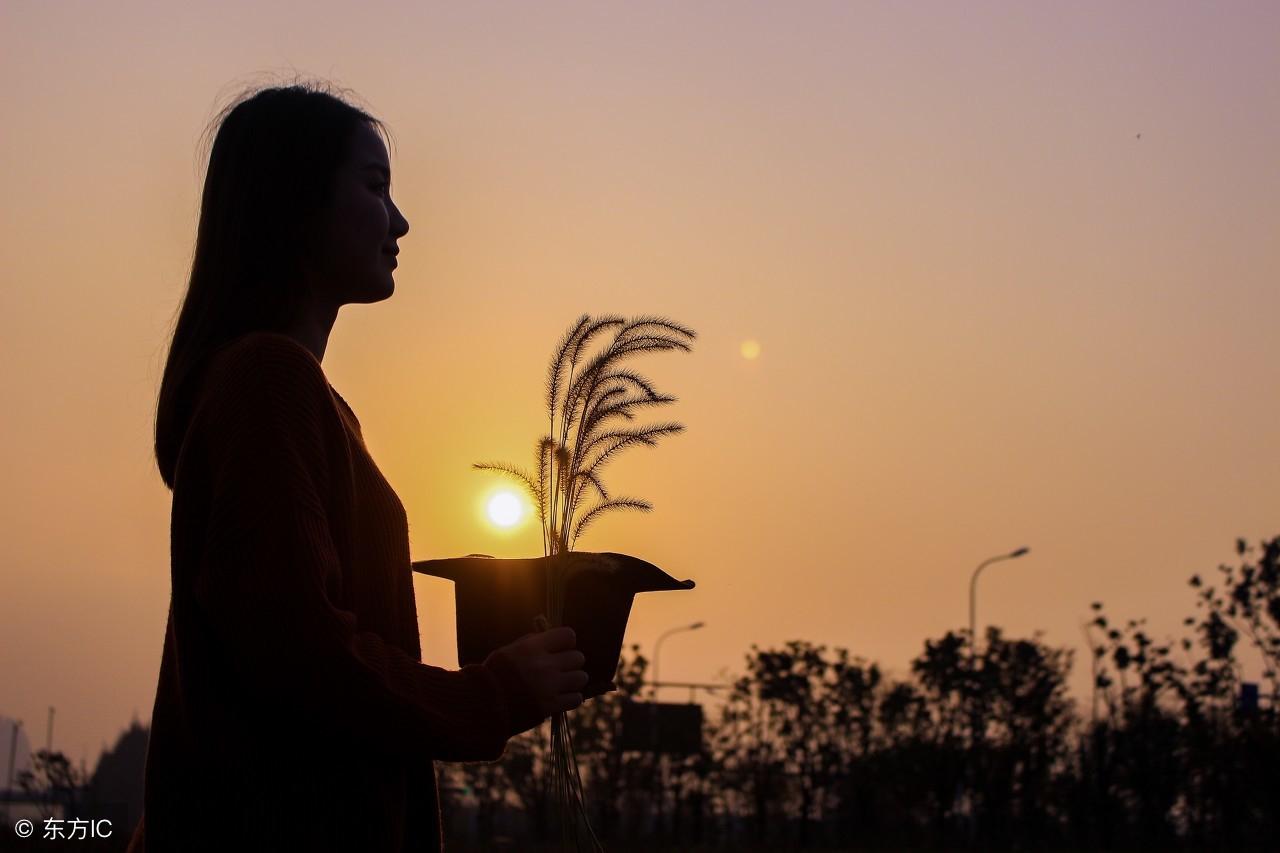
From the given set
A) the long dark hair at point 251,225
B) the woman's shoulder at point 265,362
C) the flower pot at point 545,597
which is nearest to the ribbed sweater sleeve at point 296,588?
the woman's shoulder at point 265,362

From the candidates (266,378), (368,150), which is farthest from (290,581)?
(368,150)

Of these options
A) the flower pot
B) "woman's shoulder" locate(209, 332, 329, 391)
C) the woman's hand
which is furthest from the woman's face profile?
the woman's hand

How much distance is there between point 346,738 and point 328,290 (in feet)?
2.55

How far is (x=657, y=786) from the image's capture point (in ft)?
220

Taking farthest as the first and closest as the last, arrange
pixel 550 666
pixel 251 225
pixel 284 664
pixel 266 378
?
pixel 251 225 < pixel 550 666 < pixel 266 378 < pixel 284 664

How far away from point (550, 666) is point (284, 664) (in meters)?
0.45

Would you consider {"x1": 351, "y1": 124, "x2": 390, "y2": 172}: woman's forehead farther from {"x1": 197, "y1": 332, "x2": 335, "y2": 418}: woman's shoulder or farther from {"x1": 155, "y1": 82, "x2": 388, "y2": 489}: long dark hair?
{"x1": 197, "y1": 332, "x2": 335, "y2": 418}: woman's shoulder

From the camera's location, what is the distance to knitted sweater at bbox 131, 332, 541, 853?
2.14 m

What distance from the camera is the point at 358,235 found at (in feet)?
8.63

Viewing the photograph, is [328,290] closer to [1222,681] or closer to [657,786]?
[1222,681]

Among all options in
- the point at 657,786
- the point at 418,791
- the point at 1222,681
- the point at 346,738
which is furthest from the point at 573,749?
the point at 657,786

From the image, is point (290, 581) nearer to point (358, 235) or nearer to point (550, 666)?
point (550, 666)

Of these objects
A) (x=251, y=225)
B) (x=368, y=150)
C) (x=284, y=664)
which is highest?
(x=368, y=150)

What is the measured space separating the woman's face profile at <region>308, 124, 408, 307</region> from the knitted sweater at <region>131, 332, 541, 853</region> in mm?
260
